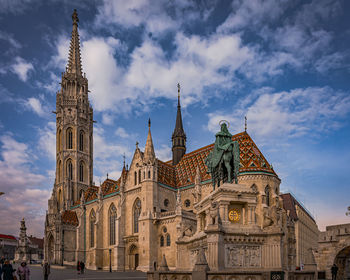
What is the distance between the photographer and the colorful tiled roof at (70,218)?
51.7 metres

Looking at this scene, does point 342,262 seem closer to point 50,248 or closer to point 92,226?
point 92,226

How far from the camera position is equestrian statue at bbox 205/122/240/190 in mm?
20484

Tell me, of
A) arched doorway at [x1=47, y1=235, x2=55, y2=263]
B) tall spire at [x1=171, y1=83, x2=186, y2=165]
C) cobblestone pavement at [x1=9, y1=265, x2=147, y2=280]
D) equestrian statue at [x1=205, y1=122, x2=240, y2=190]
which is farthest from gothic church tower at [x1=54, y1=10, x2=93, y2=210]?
equestrian statue at [x1=205, y1=122, x2=240, y2=190]

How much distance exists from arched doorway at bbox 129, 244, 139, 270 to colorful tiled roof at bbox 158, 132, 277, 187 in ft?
26.1

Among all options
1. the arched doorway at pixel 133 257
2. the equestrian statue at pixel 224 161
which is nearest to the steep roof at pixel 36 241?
the arched doorway at pixel 133 257

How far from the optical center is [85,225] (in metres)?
51.7

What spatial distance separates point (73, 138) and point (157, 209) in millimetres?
24998

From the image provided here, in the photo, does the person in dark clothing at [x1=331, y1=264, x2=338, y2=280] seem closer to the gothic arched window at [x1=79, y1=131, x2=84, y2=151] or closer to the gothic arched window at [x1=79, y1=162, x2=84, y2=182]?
the gothic arched window at [x1=79, y1=162, x2=84, y2=182]

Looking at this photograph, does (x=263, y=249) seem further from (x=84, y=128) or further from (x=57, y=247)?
(x=84, y=128)

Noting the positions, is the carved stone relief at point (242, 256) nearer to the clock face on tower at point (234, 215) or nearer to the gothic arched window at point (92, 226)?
the clock face on tower at point (234, 215)

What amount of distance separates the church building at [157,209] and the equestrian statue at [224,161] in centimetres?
85

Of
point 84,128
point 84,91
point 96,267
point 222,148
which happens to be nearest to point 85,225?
→ point 96,267

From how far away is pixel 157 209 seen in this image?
131ft

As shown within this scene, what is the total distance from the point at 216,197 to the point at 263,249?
334 centimetres
